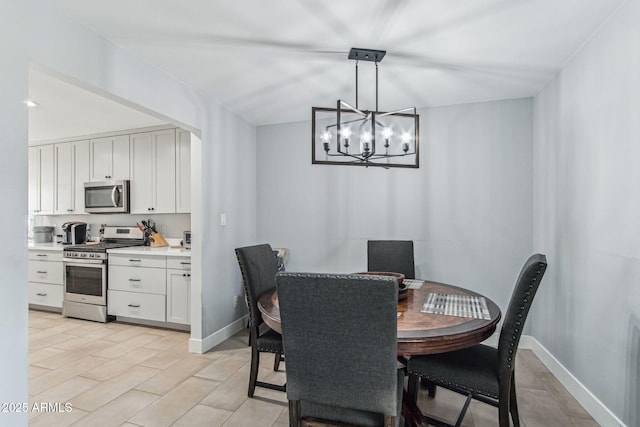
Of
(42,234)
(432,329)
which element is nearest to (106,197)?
(42,234)

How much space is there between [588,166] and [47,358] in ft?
15.2

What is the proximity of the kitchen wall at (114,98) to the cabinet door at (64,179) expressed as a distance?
2685 millimetres

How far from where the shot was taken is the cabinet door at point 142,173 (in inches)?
157

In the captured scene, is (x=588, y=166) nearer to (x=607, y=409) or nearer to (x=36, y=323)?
(x=607, y=409)

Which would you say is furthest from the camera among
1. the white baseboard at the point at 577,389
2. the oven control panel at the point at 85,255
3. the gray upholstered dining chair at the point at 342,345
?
the oven control panel at the point at 85,255

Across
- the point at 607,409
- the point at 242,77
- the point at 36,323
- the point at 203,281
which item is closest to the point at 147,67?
the point at 242,77

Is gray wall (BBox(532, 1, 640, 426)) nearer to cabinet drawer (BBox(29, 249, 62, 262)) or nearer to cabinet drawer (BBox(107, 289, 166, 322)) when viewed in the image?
cabinet drawer (BBox(107, 289, 166, 322))

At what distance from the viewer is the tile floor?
204cm

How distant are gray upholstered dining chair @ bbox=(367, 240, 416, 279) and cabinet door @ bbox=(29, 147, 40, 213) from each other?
494cm

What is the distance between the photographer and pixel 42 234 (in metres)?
4.85

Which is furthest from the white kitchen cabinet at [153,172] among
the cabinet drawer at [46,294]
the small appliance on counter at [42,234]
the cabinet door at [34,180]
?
the small appliance on counter at [42,234]

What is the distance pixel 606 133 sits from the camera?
2.00 metres

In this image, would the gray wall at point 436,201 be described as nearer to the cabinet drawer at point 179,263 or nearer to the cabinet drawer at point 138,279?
the cabinet drawer at point 179,263

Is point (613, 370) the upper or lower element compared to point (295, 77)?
lower
